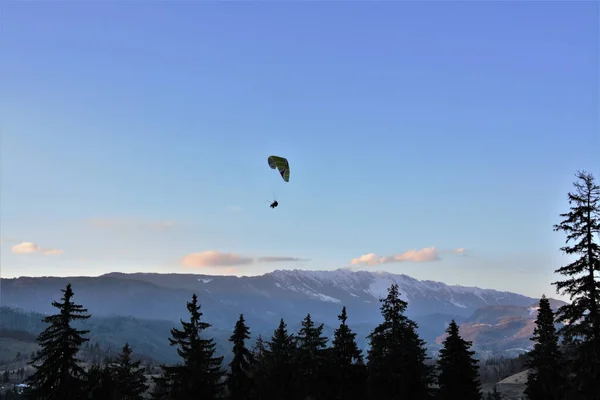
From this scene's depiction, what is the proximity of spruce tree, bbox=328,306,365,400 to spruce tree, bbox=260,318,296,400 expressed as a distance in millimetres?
3774

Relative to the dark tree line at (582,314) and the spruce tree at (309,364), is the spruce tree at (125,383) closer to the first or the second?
the spruce tree at (309,364)

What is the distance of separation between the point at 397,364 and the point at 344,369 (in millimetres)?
5246

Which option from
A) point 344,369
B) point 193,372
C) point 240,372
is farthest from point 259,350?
point 193,372

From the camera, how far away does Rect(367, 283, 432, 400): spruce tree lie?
48.8m

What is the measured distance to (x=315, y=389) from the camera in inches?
1961

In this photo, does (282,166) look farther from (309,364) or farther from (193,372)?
(193,372)

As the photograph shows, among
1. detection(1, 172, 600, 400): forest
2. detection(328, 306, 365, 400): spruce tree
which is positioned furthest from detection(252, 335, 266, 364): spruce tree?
detection(328, 306, 365, 400): spruce tree

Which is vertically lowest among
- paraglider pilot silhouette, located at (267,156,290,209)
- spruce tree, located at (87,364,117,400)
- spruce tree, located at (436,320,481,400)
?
spruce tree, located at (87,364,117,400)

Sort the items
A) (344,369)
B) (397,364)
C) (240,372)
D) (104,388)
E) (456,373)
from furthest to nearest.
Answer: (104,388), (456,373), (240,372), (344,369), (397,364)

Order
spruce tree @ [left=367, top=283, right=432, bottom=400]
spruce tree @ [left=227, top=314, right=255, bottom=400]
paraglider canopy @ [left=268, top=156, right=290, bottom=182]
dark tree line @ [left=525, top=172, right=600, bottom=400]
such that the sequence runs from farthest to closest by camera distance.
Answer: paraglider canopy @ [left=268, top=156, right=290, bottom=182]
spruce tree @ [left=227, top=314, right=255, bottom=400]
spruce tree @ [left=367, top=283, right=432, bottom=400]
dark tree line @ [left=525, top=172, right=600, bottom=400]

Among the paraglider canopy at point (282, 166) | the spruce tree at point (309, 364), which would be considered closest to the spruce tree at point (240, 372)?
the spruce tree at point (309, 364)

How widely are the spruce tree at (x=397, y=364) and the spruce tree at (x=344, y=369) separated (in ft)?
7.10

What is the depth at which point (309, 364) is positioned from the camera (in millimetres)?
50438

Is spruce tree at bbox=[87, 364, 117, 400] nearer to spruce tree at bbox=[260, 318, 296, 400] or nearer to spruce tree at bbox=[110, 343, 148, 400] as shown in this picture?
spruce tree at bbox=[110, 343, 148, 400]
